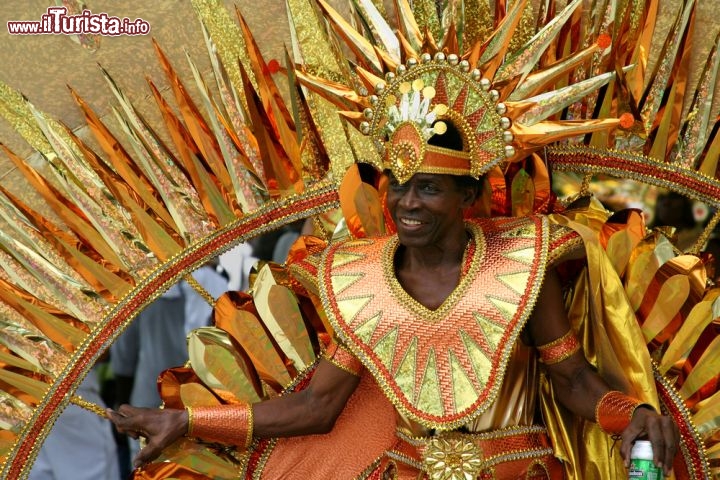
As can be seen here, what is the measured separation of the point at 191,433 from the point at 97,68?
1176 millimetres

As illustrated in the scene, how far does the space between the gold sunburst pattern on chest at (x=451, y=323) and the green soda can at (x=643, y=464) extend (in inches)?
16.4

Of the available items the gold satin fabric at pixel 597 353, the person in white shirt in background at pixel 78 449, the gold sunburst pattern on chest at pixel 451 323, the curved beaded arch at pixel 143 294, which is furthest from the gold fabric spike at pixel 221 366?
the person in white shirt in background at pixel 78 449

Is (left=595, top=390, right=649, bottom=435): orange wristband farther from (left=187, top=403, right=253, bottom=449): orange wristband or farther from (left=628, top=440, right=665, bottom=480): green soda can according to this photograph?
(left=187, top=403, right=253, bottom=449): orange wristband

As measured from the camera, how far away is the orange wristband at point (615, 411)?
10.0ft

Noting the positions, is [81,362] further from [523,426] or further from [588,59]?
[588,59]

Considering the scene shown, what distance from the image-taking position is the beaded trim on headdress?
314 cm

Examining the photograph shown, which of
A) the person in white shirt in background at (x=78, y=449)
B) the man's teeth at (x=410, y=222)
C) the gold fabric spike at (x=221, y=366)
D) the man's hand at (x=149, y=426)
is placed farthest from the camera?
the person in white shirt in background at (x=78, y=449)

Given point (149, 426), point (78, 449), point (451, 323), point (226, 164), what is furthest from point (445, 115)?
point (78, 449)

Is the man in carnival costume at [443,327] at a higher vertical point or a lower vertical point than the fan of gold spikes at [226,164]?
lower

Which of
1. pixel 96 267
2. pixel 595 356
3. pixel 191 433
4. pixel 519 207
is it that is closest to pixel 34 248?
pixel 96 267

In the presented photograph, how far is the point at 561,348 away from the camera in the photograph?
10.6 feet

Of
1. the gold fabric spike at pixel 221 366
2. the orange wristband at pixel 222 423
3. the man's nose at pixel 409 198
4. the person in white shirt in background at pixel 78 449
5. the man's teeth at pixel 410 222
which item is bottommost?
the orange wristband at pixel 222 423

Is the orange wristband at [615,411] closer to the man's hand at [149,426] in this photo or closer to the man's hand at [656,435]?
the man's hand at [656,435]

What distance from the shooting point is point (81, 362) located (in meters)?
3.69
